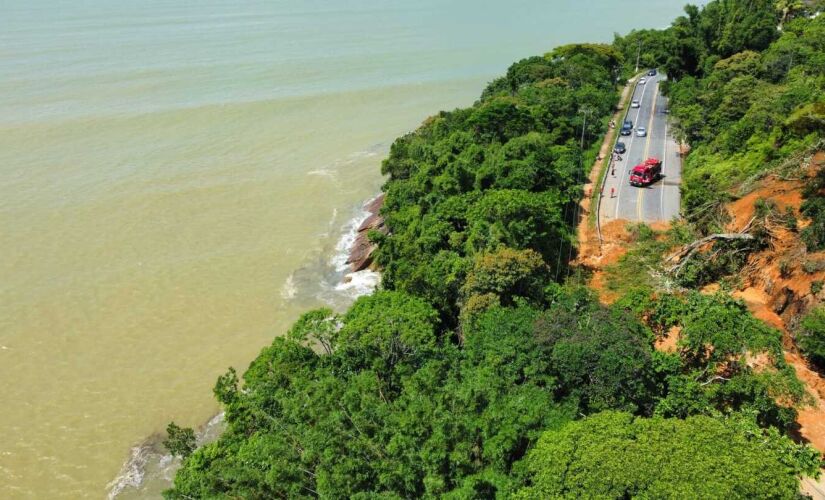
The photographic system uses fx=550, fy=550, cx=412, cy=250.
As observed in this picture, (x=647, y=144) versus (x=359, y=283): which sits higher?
(x=647, y=144)

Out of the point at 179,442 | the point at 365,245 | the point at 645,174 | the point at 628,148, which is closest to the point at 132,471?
the point at 179,442

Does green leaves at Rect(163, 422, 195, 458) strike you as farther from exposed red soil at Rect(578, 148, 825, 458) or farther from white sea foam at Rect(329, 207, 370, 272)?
white sea foam at Rect(329, 207, 370, 272)

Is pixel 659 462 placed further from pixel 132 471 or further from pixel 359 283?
pixel 359 283

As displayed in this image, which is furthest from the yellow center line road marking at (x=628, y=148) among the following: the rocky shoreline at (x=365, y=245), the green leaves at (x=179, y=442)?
the green leaves at (x=179, y=442)

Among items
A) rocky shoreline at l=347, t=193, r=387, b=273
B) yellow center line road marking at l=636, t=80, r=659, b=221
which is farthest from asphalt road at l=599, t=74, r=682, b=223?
rocky shoreline at l=347, t=193, r=387, b=273

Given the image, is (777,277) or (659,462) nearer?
(659,462)

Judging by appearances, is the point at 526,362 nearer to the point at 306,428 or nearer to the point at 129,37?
the point at 306,428
